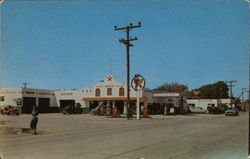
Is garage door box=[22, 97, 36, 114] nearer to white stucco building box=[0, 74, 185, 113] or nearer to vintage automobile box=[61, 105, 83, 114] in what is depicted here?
white stucco building box=[0, 74, 185, 113]

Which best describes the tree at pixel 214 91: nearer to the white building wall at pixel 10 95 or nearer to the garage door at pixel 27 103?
the garage door at pixel 27 103

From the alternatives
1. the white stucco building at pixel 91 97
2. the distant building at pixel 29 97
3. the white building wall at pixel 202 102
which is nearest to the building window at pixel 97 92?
Answer: the white stucco building at pixel 91 97

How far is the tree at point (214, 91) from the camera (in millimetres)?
104375

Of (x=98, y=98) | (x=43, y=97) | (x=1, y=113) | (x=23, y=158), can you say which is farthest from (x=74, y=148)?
(x=43, y=97)

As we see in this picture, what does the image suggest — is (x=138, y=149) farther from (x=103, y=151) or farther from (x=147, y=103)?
(x=147, y=103)

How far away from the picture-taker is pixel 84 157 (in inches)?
319

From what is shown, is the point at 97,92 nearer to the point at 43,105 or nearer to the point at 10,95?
the point at 43,105

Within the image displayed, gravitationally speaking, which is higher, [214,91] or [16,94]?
[214,91]

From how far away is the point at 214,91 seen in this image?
104812 mm

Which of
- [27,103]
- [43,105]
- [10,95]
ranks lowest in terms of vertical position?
[43,105]

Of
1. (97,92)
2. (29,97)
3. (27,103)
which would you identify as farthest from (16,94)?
(97,92)

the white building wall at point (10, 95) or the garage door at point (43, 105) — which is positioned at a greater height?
the white building wall at point (10, 95)

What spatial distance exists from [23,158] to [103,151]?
246 centimetres

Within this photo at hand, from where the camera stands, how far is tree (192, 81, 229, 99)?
104 m
